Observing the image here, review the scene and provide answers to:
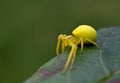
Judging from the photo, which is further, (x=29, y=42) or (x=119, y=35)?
(x=29, y=42)

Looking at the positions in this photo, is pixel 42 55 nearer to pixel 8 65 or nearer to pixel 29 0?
pixel 8 65

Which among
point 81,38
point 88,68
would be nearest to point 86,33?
point 81,38

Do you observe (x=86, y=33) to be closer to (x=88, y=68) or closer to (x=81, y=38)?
(x=81, y=38)

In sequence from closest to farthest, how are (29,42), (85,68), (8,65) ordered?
(85,68)
(8,65)
(29,42)

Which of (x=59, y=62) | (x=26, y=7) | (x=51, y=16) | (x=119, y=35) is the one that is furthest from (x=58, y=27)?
(x=59, y=62)

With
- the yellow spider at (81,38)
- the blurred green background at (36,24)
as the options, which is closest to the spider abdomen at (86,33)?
the yellow spider at (81,38)

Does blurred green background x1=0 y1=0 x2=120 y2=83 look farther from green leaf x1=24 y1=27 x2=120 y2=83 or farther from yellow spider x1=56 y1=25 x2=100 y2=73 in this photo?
green leaf x1=24 y1=27 x2=120 y2=83
